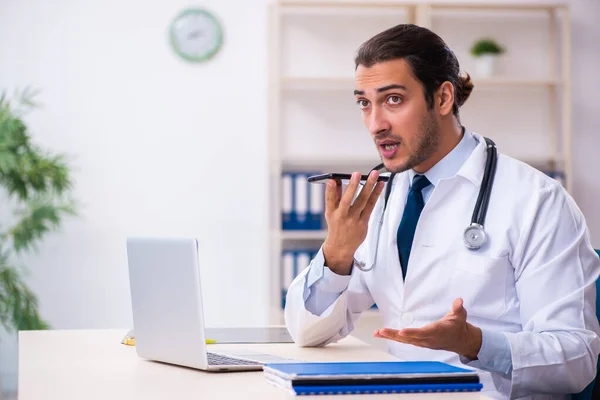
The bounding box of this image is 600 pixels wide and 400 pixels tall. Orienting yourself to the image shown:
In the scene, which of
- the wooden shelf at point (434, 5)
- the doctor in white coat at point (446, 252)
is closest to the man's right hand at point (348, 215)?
the doctor in white coat at point (446, 252)

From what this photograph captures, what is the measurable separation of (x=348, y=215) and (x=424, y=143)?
1.10 feet

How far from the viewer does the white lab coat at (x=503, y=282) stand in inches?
64.6

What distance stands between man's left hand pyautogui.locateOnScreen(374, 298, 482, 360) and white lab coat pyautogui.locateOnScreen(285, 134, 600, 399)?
11 cm

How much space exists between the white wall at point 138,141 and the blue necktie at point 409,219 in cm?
239

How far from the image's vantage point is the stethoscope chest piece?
1792 millimetres

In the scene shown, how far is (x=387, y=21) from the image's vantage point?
4453 millimetres

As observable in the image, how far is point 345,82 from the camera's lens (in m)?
4.27

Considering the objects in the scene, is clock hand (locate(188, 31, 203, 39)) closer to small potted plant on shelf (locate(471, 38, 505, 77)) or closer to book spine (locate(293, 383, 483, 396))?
small potted plant on shelf (locate(471, 38, 505, 77))

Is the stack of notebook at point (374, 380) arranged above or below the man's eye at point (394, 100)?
below

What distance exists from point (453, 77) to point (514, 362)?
741 mm

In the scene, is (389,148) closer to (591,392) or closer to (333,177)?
(333,177)

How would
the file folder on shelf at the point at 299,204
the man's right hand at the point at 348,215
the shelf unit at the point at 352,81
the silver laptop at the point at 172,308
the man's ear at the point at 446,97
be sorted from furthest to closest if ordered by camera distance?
the shelf unit at the point at 352,81 < the file folder on shelf at the point at 299,204 < the man's ear at the point at 446,97 < the man's right hand at the point at 348,215 < the silver laptop at the point at 172,308

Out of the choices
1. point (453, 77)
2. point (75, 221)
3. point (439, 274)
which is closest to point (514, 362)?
point (439, 274)

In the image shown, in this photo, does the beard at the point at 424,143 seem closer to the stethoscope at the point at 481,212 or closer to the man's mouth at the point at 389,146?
the man's mouth at the point at 389,146
